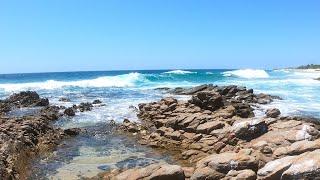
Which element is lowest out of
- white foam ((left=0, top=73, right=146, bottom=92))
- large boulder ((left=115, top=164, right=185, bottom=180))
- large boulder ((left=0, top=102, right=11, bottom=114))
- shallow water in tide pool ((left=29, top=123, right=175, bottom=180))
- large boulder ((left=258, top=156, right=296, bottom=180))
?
white foam ((left=0, top=73, right=146, bottom=92))

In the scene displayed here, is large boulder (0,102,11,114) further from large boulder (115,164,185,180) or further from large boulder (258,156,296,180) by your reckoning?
large boulder (258,156,296,180)

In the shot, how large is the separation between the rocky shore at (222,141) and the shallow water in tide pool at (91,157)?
0.85m

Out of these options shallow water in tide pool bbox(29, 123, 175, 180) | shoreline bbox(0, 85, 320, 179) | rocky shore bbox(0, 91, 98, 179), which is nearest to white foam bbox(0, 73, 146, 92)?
shoreline bbox(0, 85, 320, 179)

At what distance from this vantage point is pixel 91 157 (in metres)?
17.9

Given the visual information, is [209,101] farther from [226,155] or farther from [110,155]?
[226,155]

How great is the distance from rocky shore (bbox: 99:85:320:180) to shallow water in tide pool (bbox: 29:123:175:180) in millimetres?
852

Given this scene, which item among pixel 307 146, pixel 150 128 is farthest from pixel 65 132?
pixel 307 146

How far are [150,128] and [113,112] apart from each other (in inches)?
288

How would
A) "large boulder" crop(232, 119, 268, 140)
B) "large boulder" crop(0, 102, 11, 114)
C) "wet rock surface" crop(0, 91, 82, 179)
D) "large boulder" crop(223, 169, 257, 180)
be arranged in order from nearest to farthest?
"large boulder" crop(223, 169, 257, 180) → "wet rock surface" crop(0, 91, 82, 179) → "large boulder" crop(232, 119, 268, 140) → "large boulder" crop(0, 102, 11, 114)

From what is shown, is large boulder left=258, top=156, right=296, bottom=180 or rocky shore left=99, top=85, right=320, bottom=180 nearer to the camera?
large boulder left=258, top=156, right=296, bottom=180

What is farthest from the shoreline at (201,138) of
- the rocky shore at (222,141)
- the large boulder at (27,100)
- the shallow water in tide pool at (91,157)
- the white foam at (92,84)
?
the white foam at (92,84)

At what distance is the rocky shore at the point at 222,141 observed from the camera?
12.0 m

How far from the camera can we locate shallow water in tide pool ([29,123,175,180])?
15.7 meters

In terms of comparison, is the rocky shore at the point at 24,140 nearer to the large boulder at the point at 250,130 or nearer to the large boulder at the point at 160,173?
the large boulder at the point at 160,173
